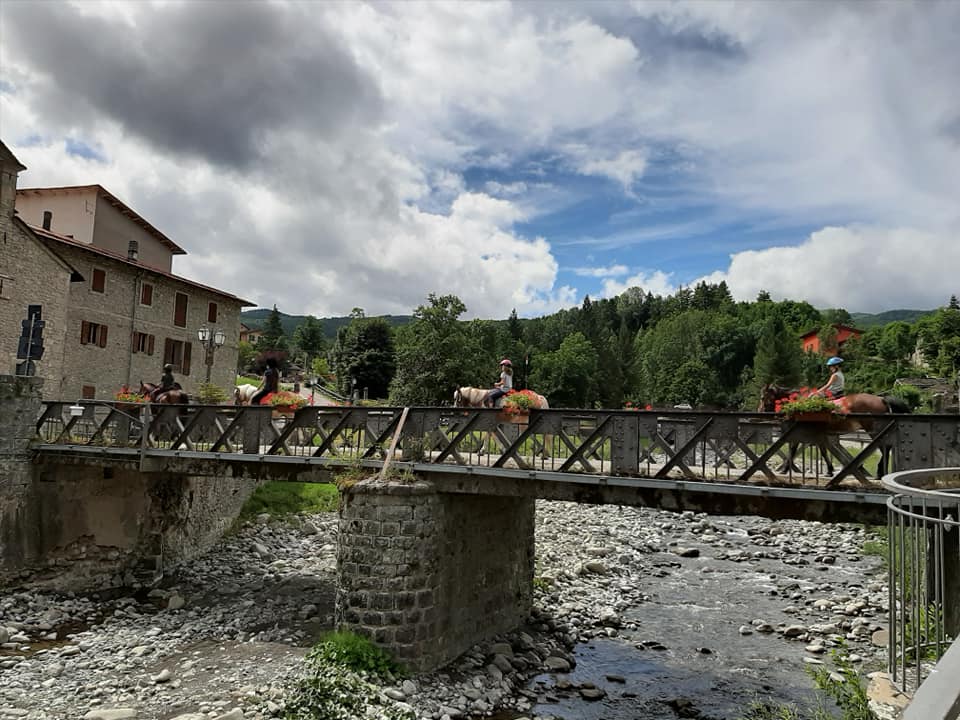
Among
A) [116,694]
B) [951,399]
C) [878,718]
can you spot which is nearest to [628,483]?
[878,718]

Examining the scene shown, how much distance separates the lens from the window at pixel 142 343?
1206 inches

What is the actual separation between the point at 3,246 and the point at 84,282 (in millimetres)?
4598

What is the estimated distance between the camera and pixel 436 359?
160 ft

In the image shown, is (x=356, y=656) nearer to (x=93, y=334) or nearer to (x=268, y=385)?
(x=268, y=385)

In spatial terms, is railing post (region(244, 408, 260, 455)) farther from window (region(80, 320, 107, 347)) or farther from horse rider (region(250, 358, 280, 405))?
window (region(80, 320, 107, 347))

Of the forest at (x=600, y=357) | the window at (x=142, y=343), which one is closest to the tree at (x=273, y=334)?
the forest at (x=600, y=357)

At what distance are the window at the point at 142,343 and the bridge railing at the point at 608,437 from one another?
1427cm

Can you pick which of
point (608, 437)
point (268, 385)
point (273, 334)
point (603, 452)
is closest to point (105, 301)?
point (268, 385)

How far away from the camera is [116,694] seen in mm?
11328

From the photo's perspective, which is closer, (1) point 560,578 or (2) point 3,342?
(1) point 560,578

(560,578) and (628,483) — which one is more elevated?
(628,483)

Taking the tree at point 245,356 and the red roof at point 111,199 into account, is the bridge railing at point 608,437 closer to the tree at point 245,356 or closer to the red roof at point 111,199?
the red roof at point 111,199

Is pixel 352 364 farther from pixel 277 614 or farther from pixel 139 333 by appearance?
pixel 277 614

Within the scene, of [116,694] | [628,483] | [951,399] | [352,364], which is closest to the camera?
[628,483]
